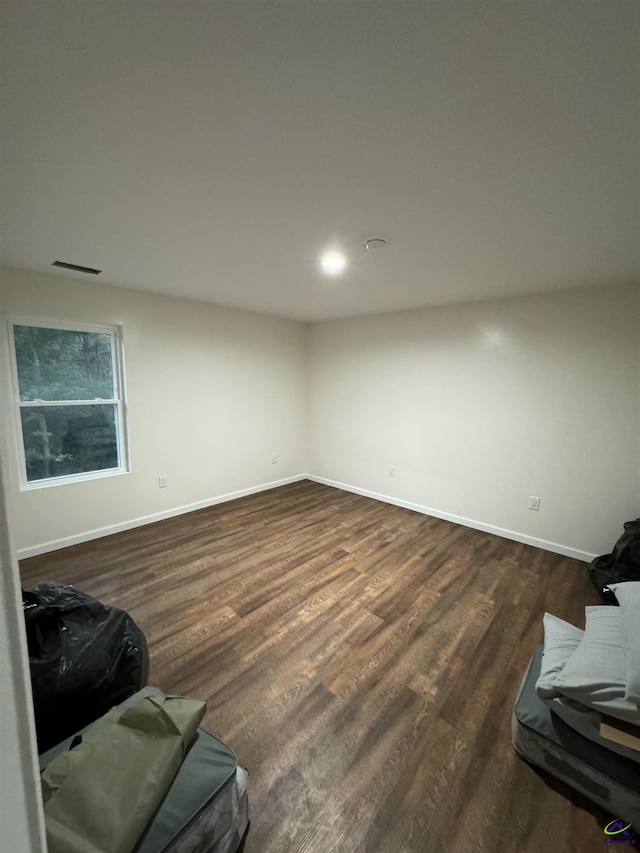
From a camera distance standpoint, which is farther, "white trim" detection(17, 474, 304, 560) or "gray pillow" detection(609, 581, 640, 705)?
"white trim" detection(17, 474, 304, 560)

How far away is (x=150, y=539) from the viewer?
10.1 feet

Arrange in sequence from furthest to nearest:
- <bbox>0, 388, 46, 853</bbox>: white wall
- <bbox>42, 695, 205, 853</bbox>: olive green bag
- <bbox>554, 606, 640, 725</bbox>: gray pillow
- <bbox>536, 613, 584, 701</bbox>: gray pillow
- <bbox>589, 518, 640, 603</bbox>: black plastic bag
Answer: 1. <bbox>589, 518, 640, 603</bbox>: black plastic bag
2. <bbox>536, 613, 584, 701</bbox>: gray pillow
3. <bbox>554, 606, 640, 725</bbox>: gray pillow
4. <bbox>42, 695, 205, 853</bbox>: olive green bag
5. <bbox>0, 388, 46, 853</bbox>: white wall

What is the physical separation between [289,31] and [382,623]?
8.35ft

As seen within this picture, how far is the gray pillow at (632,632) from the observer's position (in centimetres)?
116

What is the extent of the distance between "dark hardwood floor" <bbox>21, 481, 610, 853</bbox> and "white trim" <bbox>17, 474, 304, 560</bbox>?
0.12m

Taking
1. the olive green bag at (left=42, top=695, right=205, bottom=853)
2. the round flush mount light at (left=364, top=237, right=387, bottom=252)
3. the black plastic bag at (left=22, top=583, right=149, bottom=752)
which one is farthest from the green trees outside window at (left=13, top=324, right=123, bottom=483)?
the olive green bag at (left=42, top=695, right=205, bottom=853)

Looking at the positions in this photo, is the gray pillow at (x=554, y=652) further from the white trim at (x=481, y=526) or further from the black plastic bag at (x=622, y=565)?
the white trim at (x=481, y=526)

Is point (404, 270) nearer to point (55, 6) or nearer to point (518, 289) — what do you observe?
point (518, 289)

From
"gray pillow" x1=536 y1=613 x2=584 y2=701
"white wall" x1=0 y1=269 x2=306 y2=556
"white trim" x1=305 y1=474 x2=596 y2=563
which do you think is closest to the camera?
"gray pillow" x1=536 y1=613 x2=584 y2=701

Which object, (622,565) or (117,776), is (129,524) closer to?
(117,776)

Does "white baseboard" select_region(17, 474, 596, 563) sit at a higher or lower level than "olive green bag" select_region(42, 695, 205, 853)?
lower

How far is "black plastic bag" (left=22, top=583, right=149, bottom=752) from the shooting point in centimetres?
107

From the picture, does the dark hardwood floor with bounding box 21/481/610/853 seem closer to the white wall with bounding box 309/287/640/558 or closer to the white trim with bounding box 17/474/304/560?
the white trim with bounding box 17/474/304/560

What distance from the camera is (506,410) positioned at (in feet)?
10.3
